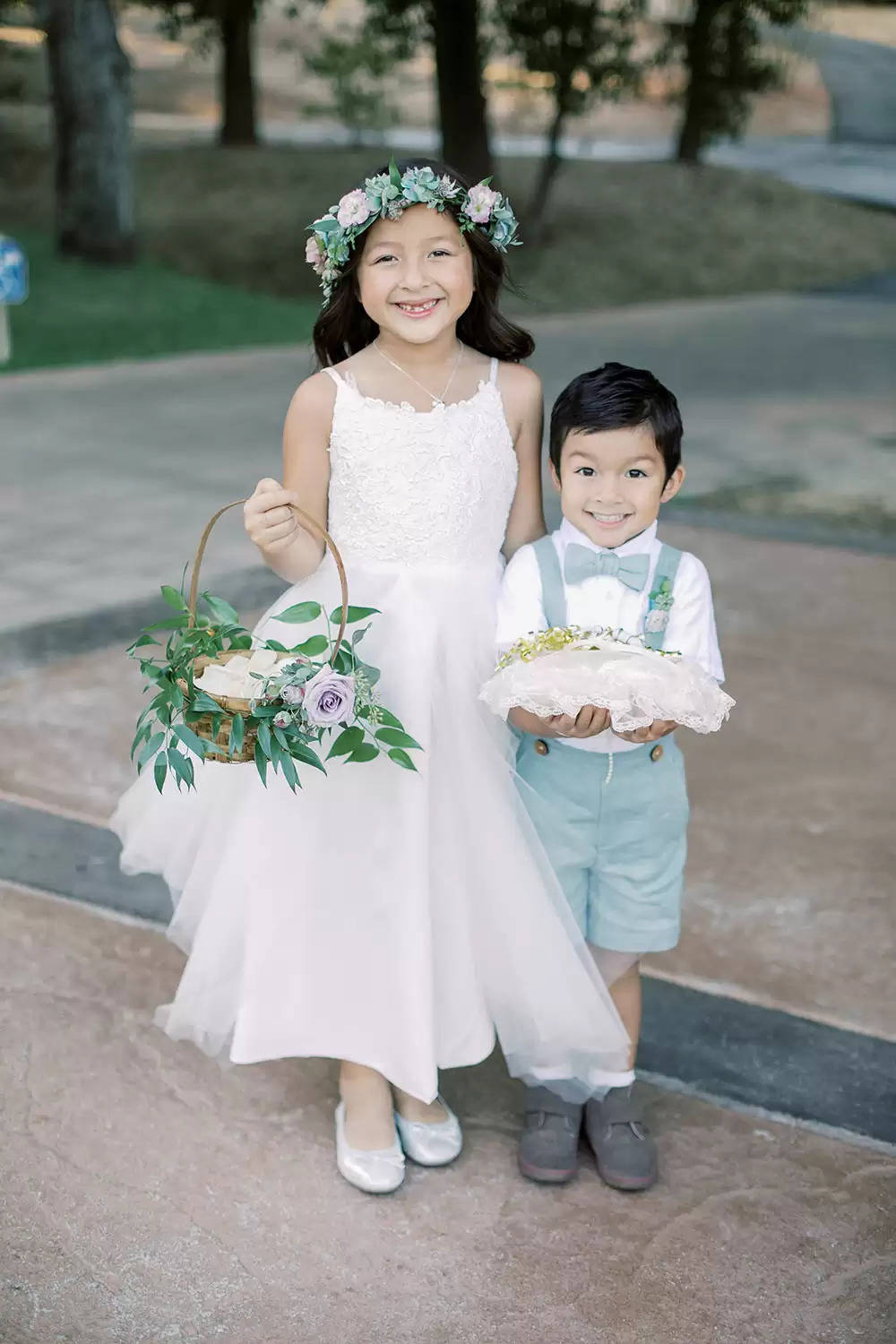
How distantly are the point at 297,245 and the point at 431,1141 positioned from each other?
16.1 m

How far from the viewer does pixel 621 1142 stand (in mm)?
2609

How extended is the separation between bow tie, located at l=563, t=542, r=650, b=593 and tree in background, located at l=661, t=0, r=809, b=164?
779 inches

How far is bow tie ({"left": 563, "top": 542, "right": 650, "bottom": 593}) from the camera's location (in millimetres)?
2451

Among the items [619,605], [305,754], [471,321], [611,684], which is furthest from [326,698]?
[471,321]

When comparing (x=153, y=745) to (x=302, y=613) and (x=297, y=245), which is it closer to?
(x=302, y=613)

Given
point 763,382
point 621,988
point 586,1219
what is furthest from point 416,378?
point 763,382

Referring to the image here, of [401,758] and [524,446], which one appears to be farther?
[524,446]

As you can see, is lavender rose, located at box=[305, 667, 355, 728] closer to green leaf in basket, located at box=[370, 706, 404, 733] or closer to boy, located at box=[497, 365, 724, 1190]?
green leaf in basket, located at box=[370, 706, 404, 733]

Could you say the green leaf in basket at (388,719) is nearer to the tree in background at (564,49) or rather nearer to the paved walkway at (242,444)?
the paved walkway at (242,444)

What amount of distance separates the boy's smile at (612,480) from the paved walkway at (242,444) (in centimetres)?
331

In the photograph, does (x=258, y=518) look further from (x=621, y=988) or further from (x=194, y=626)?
(x=621, y=988)

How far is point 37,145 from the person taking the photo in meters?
21.6

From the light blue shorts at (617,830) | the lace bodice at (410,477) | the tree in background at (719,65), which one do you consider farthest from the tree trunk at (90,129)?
the light blue shorts at (617,830)

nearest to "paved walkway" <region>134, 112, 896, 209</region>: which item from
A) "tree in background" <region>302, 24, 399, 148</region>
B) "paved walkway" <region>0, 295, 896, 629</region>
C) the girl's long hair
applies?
"tree in background" <region>302, 24, 399, 148</region>
